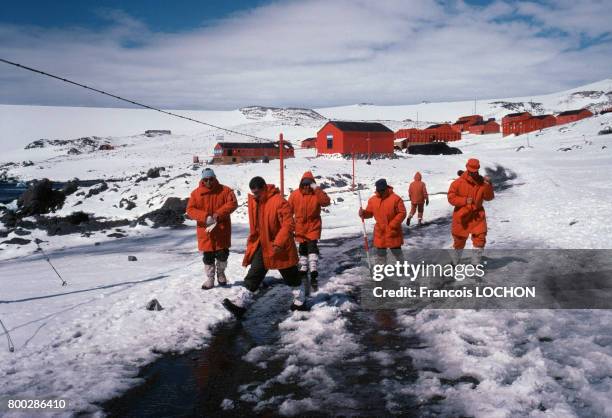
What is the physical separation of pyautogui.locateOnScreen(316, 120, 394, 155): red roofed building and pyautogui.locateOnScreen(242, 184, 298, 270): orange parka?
148ft

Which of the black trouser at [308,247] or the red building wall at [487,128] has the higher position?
the red building wall at [487,128]

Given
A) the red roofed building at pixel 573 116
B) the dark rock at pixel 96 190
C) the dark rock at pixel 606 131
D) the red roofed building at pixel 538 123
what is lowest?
the dark rock at pixel 96 190

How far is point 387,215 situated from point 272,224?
8.00 feet

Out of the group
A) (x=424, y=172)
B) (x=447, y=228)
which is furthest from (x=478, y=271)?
(x=424, y=172)

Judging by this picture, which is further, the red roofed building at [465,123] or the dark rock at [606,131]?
the red roofed building at [465,123]

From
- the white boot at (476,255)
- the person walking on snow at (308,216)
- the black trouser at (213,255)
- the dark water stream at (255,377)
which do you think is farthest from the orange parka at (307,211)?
the white boot at (476,255)

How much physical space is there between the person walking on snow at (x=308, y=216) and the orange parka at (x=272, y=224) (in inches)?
65.4

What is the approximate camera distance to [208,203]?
7629 millimetres

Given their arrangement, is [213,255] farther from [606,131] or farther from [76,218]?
[606,131]

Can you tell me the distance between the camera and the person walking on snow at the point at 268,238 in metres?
6.32

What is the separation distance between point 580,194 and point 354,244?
1259cm

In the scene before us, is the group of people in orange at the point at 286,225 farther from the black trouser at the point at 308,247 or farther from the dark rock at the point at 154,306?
the dark rock at the point at 154,306

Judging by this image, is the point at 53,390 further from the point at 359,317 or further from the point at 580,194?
the point at 580,194

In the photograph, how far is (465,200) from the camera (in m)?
8.04
